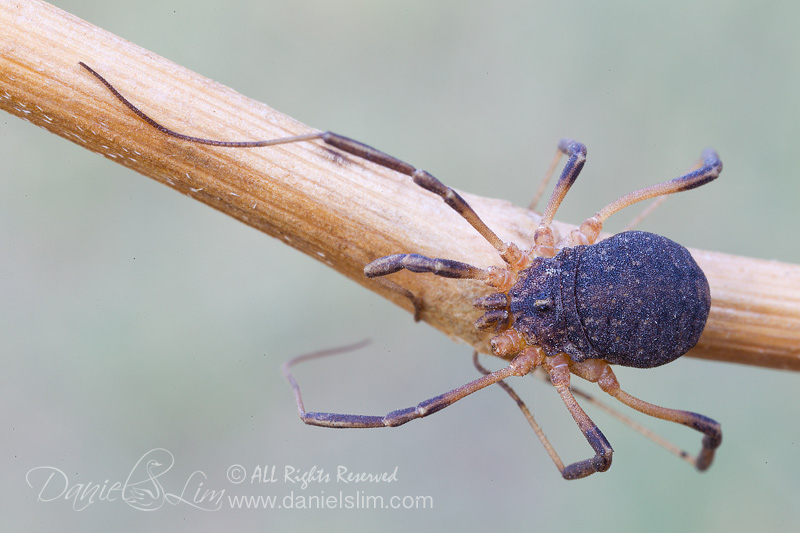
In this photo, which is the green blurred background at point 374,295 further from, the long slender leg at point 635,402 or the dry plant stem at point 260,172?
the dry plant stem at point 260,172

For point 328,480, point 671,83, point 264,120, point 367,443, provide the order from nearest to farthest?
point 264,120 → point 328,480 → point 367,443 → point 671,83

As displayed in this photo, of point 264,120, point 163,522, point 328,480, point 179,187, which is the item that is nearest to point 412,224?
point 264,120

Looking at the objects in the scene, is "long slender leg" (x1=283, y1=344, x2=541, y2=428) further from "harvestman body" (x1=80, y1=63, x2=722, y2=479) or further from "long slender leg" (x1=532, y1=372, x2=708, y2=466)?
"long slender leg" (x1=532, y1=372, x2=708, y2=466)

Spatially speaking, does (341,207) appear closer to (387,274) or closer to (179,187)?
(387,274)

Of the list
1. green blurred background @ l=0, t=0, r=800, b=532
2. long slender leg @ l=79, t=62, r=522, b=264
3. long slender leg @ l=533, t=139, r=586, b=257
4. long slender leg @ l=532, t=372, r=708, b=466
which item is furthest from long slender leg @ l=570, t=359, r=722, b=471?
green blurred background @ l=0, t=0, r=800, b=532

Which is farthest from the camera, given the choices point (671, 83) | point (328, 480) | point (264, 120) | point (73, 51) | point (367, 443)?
point (671, 83)

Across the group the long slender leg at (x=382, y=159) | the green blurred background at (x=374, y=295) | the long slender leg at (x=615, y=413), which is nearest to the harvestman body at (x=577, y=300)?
the long slender leg at (x=382, y=159)
